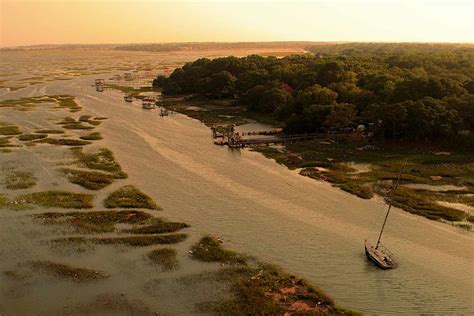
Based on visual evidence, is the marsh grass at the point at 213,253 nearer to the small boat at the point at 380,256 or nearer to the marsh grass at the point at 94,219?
the marsh grass at the point at 94,219

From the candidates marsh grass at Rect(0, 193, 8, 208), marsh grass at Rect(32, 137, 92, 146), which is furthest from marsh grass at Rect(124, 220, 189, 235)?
marsh grass at Rect(32, 137, 92, 146)

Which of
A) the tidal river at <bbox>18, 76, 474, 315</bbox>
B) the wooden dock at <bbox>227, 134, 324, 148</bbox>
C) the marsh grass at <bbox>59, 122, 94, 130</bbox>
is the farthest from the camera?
the marsh grass at <bbox>59, 122, 94, 130</bbox>

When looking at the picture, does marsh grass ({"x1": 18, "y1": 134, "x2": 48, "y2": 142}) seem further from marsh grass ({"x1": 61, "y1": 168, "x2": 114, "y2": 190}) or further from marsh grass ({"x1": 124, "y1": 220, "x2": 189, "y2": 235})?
marsh grass ({"x1": 124, "y1": 220, "x2": 189, "y2": 235})

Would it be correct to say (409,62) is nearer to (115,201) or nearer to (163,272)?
(115,201)

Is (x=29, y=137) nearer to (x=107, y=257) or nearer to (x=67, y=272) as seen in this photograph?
(x=107, y=257)

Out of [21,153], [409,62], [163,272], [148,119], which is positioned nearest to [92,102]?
[148,119]

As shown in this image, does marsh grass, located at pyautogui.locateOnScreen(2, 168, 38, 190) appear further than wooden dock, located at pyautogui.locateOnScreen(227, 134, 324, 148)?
No

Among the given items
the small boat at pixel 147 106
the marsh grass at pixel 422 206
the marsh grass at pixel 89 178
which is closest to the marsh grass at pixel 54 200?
the marsh grass at pixel 89 178
